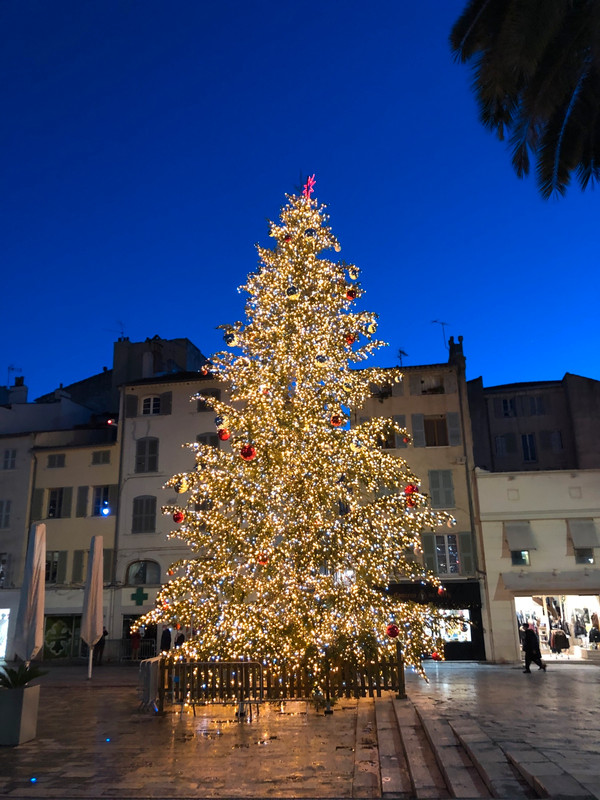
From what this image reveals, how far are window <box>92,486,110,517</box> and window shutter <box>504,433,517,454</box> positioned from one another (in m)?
20.3

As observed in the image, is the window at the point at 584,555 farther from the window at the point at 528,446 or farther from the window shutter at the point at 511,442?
the window shutter at the point at 511,442

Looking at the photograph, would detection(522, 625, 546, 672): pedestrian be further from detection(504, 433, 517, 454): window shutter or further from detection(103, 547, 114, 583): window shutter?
detection(504, 433, 517, 454): window shutter

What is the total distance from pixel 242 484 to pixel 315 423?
78.8 inches

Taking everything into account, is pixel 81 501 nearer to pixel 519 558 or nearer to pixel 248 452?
pixel 519 558

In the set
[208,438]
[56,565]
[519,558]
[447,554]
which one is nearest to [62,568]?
[56,565]

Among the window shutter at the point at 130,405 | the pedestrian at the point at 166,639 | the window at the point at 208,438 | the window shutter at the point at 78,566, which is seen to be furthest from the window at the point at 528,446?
the window shutter at the point at 78,566

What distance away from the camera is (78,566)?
2888 centimetres

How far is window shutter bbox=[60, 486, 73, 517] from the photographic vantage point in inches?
1171

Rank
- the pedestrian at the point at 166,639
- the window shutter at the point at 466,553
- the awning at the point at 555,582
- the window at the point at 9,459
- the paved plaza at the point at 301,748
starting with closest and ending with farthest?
1. the paved plaza at the point at 301,748
2. the pedestrian at the point at 166,639
3. the awning at the point at 555,582
4. the window shutter at the point at 466,553
5. the window at the point at 9,459

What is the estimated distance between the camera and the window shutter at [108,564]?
28266 mm

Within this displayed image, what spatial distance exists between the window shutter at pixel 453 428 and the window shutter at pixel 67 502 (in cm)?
1670

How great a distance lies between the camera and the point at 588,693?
13.5m

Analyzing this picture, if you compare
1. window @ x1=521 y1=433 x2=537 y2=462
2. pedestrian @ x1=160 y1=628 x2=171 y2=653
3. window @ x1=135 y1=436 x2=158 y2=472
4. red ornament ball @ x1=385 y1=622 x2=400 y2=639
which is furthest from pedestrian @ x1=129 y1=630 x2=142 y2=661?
window @ x1=521 y1=433 x2=537 y2=462

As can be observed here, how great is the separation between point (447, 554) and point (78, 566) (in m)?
15.5
